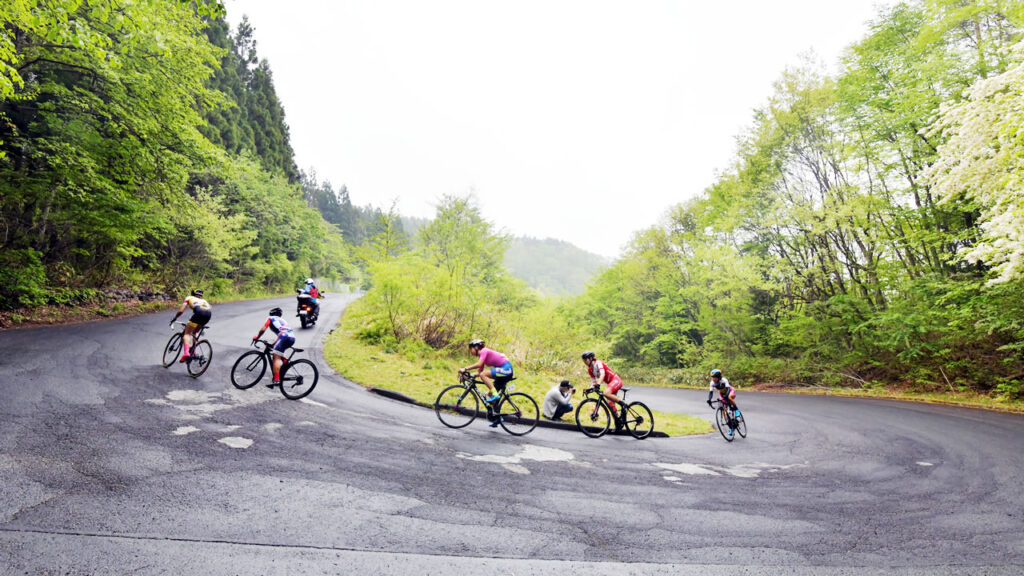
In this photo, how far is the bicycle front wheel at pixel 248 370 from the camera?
27.1 feet

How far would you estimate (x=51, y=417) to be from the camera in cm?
551

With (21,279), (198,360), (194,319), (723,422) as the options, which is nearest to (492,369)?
(723,422)

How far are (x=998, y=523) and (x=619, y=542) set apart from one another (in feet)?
16.3

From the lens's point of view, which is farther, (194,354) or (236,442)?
(194,354)

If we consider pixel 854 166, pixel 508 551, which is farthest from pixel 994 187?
pixel 508 551

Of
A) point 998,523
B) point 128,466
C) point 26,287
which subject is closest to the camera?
point 128,466

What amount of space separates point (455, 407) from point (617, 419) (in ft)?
12.0

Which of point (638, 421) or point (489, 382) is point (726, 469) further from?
point (489, 382)

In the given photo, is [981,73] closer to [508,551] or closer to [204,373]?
[508,551]

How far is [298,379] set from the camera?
26.7 feet

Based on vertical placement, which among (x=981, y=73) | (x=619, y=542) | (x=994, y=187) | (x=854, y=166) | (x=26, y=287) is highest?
(x=981, y=73)

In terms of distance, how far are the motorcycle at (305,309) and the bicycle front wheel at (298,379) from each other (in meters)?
8.87

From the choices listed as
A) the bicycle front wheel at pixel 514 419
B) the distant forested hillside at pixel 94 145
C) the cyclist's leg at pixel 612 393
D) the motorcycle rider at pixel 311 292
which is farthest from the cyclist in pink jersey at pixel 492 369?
the motorcycle rider at pixel 311 292

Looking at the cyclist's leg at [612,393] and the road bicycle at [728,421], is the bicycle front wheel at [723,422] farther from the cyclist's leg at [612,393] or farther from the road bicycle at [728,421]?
the cyclist's leg at [612,393]
